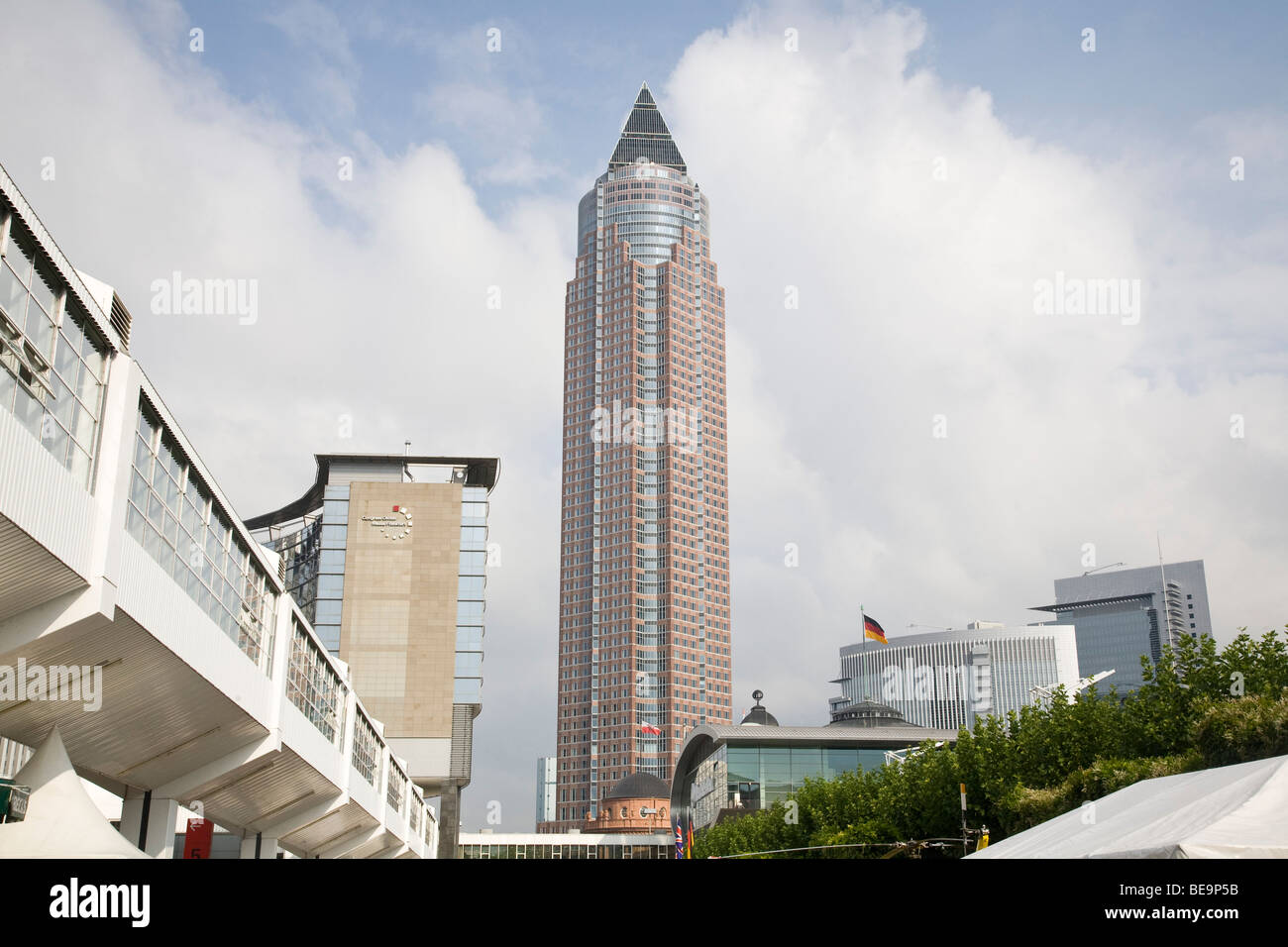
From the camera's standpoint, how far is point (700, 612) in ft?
650

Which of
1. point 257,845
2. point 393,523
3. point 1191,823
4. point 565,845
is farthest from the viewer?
point 565,845

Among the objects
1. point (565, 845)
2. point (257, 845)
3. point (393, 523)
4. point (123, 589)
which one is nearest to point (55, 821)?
point (123, 589)

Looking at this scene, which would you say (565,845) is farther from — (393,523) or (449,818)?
(393,523)

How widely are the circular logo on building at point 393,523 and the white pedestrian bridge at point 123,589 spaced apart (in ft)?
231

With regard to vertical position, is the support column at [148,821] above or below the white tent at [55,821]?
below

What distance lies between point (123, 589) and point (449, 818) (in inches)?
3581

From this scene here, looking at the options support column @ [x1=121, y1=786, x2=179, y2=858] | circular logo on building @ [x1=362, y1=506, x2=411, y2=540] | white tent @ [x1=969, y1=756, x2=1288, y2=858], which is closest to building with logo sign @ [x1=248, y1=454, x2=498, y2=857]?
circular logo on building @ [x1=362, y1=506, x2=411, y2=540]

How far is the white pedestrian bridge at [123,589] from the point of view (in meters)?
16.4

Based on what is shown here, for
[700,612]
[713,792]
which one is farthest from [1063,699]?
[700,612]

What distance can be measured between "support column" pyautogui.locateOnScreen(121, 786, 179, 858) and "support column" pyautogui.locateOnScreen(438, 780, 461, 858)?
237 feet

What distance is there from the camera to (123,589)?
19.9 meters

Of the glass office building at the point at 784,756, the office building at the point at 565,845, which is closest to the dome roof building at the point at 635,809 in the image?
the office building at the point at 565,845

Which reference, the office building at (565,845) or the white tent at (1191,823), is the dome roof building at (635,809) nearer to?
the office building at (565,845)
